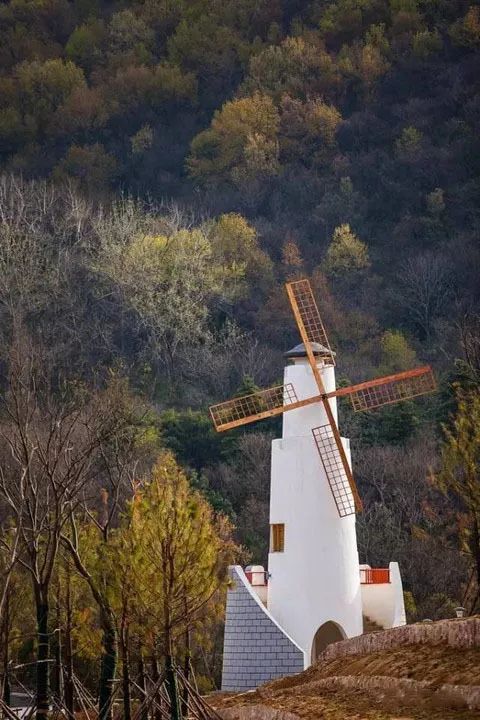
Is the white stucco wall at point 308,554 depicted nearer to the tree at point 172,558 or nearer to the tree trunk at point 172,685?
the tree at point 172,558

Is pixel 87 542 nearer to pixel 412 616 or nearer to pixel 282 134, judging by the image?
pixel 412 616

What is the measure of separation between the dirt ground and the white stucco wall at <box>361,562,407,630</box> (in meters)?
7.12

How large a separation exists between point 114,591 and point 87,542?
19.0 ft

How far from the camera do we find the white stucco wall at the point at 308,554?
140 ft

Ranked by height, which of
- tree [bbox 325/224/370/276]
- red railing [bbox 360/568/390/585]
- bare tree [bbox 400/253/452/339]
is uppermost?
tree [bbox 325/224/370/276]

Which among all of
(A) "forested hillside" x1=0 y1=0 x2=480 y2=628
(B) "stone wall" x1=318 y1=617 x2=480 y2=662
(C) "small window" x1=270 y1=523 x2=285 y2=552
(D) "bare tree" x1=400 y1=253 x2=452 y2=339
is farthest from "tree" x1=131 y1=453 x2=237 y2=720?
(D) "bare tree" x1=400 y1=253 x2=452 y2=339

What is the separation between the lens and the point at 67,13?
445 ft

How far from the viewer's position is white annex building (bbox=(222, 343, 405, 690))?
139 feet

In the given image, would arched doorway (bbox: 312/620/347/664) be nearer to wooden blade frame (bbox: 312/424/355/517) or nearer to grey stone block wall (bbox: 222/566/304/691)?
grey stone block wall (bbox: 222/566/304/691)

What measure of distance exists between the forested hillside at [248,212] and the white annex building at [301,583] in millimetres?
14018

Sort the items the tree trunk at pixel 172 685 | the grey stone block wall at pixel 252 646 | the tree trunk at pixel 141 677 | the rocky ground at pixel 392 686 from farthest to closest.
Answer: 1. the grey stone block wall at pixel 252 646
2. the tree trunk at pixel 141 677
3. the tree trunk at pixel 172 685
4. the rocky ground at pixel 392 686

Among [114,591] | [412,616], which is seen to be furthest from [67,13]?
[114,591]

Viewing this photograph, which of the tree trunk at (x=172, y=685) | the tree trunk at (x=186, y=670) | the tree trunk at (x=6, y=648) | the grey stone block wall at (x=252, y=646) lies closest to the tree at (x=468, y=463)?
the grey stone block wall at (x=252, y=646)

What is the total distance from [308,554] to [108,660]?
28.6ft
